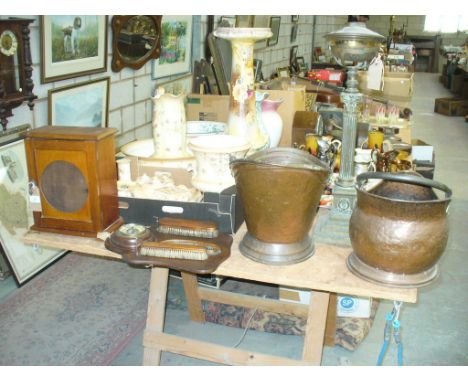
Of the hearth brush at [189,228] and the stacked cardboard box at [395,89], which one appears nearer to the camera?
the hearth brush at [189,228]

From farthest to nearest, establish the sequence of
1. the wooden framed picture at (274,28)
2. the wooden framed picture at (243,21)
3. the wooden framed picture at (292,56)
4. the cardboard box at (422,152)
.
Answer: the wooden framed picture at (292,56), the wooden framed picture at (274,28), the wooden framed picture at (243,21), the cardboard box at (422,152)

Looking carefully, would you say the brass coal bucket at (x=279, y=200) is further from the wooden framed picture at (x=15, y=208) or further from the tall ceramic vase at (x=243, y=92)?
the wooden framed picture at (x=15, y=208)

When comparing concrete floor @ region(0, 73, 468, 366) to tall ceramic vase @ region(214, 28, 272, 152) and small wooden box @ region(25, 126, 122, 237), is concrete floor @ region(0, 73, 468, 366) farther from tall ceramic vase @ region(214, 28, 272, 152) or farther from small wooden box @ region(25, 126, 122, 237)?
tall ceramic vase @ region(214, 28, 272, 152)

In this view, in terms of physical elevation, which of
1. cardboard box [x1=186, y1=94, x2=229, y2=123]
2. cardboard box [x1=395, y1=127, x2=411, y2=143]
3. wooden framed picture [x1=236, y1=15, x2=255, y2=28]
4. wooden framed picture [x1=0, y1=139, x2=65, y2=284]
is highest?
wooden framed picture [x1=236, y1=15, x2=255, y2=28]

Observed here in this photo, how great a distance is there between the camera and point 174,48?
3.46 m

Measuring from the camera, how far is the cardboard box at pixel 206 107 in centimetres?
311

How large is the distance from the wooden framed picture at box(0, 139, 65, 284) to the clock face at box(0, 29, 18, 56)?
15.3 inches

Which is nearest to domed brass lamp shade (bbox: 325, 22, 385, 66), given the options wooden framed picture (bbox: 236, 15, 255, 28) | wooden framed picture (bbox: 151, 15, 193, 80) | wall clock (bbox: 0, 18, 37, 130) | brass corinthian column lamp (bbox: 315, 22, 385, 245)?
brass corinthian column lamp (bbox: 315, 22, 385, 245)

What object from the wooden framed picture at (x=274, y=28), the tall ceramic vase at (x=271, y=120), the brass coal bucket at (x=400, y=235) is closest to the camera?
the brass coal bucket at (x=400, y=235)

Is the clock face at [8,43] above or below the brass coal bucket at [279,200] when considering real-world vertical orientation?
above

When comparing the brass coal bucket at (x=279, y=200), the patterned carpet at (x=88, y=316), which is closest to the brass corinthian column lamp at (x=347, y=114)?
the brass coal bucket at (x=279, y=200)

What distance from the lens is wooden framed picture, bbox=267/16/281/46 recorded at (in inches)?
229

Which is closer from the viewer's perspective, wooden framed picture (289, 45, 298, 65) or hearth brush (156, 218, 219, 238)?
hearth brush (156, 218, 219, 238)

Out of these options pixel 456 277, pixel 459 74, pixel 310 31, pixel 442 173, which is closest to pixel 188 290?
pixel 456 277
